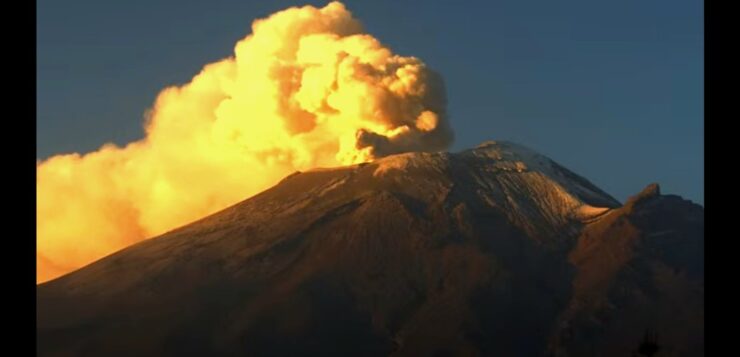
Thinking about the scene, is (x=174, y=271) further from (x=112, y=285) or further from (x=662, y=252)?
(x=662, y=252)
